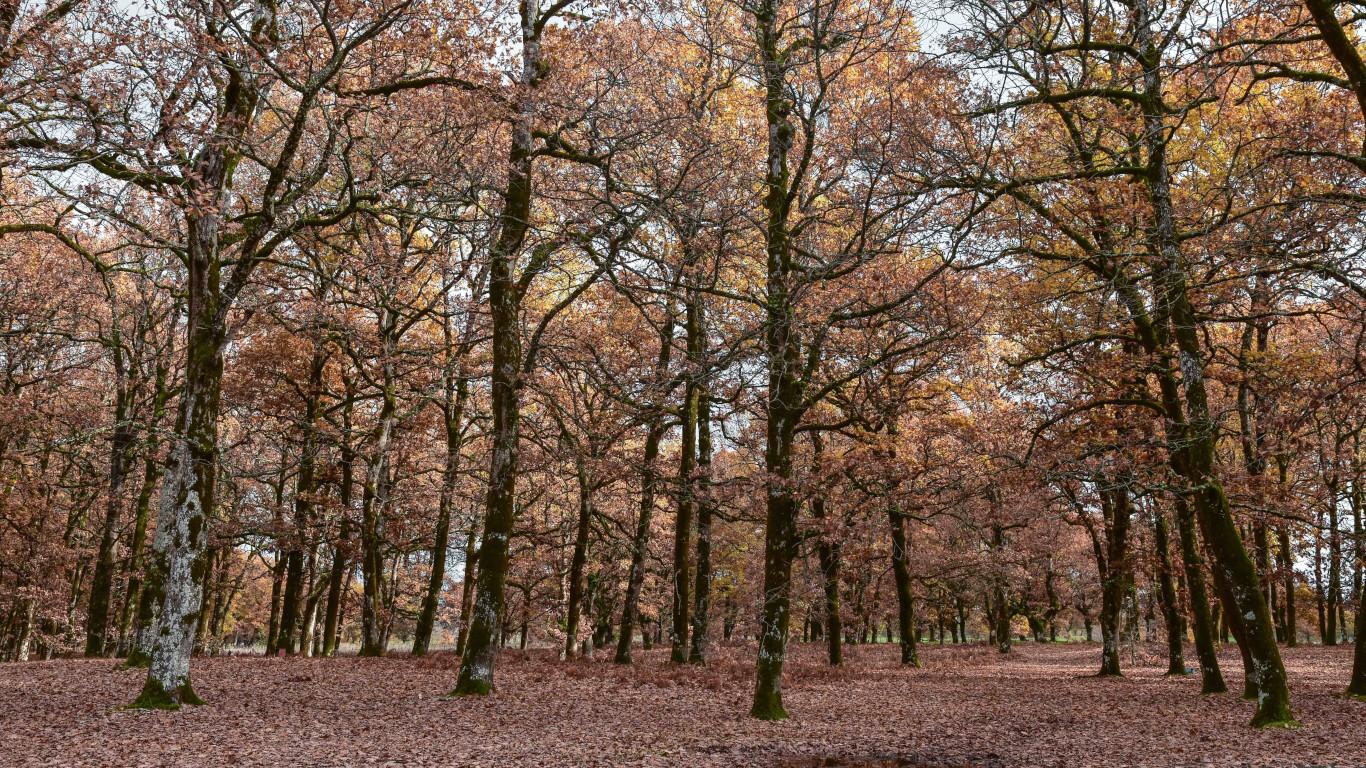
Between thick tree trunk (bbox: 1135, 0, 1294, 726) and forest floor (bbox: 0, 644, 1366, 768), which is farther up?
thick tree trunk (bbox: 1135, 0, 1294, 726)

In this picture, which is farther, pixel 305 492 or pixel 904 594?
pixel 904 594

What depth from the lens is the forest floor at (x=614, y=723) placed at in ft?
28.7

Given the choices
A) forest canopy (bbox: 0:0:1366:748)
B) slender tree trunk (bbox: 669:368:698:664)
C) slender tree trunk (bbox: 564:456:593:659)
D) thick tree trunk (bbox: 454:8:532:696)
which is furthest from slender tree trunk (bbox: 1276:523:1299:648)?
thick tree trunk (bbox: 454:8:532:696)

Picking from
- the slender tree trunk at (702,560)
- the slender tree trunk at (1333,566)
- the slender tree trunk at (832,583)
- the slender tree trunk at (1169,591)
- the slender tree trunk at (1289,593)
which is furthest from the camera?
the slender tree trunk at (1289,593)

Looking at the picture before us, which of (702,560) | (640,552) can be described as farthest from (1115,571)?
(640,552)

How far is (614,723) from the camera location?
11.3 metres

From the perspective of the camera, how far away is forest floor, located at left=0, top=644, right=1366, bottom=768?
874 cm

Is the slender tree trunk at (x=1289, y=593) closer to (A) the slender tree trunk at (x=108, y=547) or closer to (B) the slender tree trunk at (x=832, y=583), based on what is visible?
(B) the slender tree trunk at (x=832, y=583)

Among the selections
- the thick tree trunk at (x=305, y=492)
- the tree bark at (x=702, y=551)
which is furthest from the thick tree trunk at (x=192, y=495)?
the tree bark at (x=702, y=551)

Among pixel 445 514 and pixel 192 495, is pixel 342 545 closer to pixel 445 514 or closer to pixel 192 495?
pixel 445 514

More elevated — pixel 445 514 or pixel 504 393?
pixel 504 393

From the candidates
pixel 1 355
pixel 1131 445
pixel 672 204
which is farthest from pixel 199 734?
pixel 1 355

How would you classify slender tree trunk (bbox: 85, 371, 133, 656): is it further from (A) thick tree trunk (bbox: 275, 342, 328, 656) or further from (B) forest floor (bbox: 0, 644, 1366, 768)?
(B) forest floor (bbox: 0, 644, 1366, 768)

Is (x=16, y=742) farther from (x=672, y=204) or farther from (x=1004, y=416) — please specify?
(x=1004, y=416)
